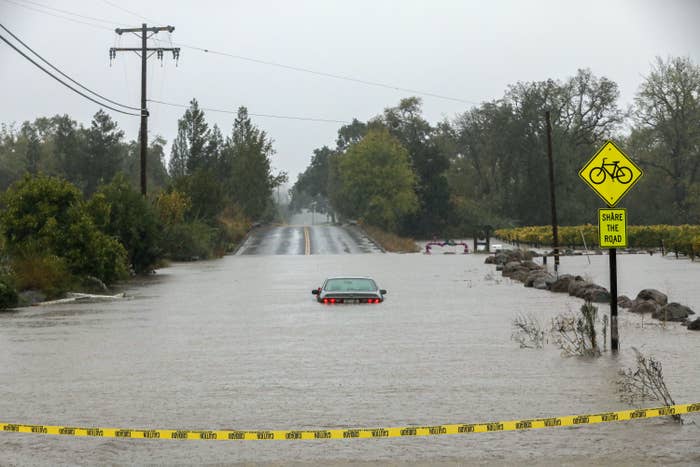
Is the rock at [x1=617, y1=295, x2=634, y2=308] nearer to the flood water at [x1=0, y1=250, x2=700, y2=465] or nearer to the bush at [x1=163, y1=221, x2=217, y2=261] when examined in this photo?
the flood water at [x1=0, y1=250, x2=700, y2=465]

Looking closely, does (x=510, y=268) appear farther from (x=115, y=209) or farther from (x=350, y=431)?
(x=350, y=431)

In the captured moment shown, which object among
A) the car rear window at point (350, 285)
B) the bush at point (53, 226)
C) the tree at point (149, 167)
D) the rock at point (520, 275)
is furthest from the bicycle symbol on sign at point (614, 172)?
the tree at point (149, 167)

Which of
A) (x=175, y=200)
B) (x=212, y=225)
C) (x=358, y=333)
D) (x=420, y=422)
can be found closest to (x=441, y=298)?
(x=358, y=333)

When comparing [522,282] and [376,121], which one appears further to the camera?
[376,121]

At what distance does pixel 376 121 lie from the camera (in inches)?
5832

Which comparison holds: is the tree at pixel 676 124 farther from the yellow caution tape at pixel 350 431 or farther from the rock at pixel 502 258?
the yellow caution tape at pixel 350 431

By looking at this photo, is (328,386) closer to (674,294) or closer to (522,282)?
(674,294)

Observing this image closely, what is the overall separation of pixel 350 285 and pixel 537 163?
293 feet

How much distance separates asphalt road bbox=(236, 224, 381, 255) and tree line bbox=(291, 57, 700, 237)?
7.69 m

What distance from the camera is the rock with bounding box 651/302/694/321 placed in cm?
2359

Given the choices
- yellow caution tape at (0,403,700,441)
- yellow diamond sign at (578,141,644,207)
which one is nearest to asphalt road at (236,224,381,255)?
yellow diamond sign at (578,141,644,207)

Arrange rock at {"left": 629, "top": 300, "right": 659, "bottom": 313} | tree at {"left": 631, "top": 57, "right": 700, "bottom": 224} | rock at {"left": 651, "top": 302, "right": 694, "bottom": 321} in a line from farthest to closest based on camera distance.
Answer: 1. tree at {"left": 631, "top": 57, "right": 700, "bottom": 224}
2. rock at {"left": 629, "top": 300, "right": 659, "bottom": 313}
3. rock at {"left": 651, "top": 302, "right": 694, "bottom": 321}

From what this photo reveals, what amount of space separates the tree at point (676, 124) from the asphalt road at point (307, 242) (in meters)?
34.4

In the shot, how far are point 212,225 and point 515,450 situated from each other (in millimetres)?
72343
